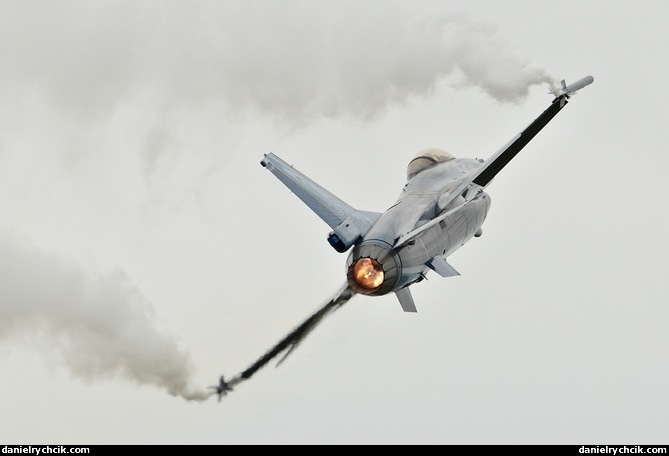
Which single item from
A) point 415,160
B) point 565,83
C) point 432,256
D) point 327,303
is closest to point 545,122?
point 565,83

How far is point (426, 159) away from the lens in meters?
60.1

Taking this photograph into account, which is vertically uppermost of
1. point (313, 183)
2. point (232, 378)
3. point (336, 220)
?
point (313, 183)

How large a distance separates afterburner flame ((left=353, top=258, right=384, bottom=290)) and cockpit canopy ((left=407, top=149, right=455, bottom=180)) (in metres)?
11.6

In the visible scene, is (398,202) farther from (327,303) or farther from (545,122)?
(545,122)

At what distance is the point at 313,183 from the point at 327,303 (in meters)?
6.32

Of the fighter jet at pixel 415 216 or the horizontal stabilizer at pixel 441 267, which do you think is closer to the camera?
the fighter jet at pixel 415 216

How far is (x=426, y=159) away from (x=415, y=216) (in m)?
9.12

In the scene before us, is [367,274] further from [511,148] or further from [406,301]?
[511,148]

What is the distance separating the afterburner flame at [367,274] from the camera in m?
48.8

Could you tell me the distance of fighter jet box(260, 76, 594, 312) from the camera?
161 feet

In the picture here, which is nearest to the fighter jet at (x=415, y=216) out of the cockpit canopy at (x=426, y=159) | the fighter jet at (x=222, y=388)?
the cockpit canopy at (x=426, y=159)

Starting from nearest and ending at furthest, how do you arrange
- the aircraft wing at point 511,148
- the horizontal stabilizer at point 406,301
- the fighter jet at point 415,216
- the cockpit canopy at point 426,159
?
the fighter jet at point 415,216
the horizontal stabilizer at point 406,301
the aircraft wing at point 511,148
the cockpit canopy at point 426,159

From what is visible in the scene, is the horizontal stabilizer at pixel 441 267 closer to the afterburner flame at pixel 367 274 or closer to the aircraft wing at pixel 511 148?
the afterburner flame at pixel 367 274
